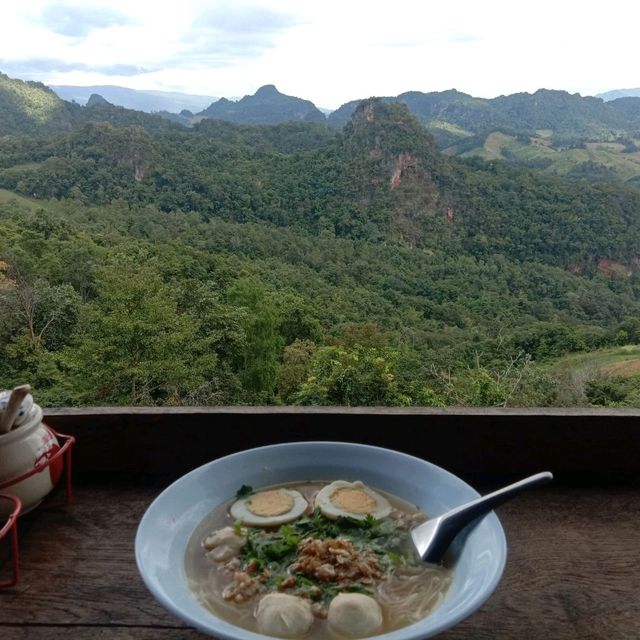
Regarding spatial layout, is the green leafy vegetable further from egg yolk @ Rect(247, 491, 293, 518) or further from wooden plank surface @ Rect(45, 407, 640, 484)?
wooden plank surface @ Rect(45, 407, 640, 484)

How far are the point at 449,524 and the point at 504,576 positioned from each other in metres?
0.13

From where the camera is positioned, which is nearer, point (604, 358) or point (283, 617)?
point (283, 617)

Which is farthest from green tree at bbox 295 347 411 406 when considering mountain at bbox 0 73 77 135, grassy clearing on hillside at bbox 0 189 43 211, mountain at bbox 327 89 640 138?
mountain at bbox 327 89 640 138

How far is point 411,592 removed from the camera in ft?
1.78

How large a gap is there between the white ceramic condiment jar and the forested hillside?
20.7 ft

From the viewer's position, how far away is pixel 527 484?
533 millimetres

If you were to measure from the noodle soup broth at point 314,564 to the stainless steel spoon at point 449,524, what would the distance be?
12 millimetres

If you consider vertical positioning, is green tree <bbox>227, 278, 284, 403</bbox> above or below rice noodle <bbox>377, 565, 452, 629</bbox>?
below

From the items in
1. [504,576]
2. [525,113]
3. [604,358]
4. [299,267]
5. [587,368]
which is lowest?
[604,358]

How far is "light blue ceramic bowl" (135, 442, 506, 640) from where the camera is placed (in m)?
0.48

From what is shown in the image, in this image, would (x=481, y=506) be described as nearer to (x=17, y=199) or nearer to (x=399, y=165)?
(x=17, y=199)

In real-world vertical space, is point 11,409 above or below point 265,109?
below

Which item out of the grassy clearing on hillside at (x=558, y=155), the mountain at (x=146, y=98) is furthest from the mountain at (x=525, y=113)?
the mountain at (x=146, y=98)

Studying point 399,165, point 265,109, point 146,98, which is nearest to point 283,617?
point 399,165
